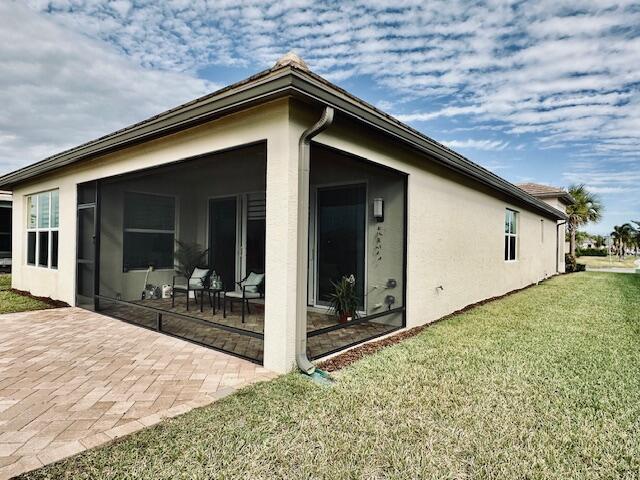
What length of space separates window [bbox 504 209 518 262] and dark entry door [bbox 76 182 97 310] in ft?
35.0

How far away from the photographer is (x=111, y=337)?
5.38m

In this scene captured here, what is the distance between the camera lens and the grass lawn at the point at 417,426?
7.44 feet

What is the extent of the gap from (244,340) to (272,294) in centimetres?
162

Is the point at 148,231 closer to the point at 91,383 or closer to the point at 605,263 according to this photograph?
the point at 91,383

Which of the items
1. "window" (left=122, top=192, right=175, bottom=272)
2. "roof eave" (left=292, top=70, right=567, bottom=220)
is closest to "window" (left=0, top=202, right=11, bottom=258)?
"window" (left=122, top=192, right=175, bottom=272)

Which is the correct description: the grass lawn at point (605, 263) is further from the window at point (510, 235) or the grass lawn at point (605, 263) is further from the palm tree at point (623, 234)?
the window at point (510, 235)

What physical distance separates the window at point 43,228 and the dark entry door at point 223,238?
3.40 metres

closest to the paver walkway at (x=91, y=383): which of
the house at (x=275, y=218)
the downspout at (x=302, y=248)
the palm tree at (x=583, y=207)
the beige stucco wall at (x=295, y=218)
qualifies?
the downspout at (x=302, y=248)

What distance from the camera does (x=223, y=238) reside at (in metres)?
9.12

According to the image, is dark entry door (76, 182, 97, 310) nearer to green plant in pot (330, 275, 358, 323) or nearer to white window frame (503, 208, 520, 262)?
green plant in pot (330, 275, 358, 323)

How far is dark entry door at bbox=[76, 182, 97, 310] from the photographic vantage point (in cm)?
743

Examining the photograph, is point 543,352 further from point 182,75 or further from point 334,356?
point 182,75

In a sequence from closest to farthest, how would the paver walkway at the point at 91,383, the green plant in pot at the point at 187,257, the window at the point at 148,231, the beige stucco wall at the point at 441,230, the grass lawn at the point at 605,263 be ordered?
the paver walkway at the point at 91,383, the beige stucco wall at the point at 441,230, the window at the point at 148,231, the green plant in pot at the point at 187,257, the grass lawn at the point at 605,263

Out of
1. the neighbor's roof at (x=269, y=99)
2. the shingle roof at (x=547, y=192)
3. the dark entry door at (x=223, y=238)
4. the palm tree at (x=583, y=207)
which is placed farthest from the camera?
the palm tree at (x=583, y=207)
